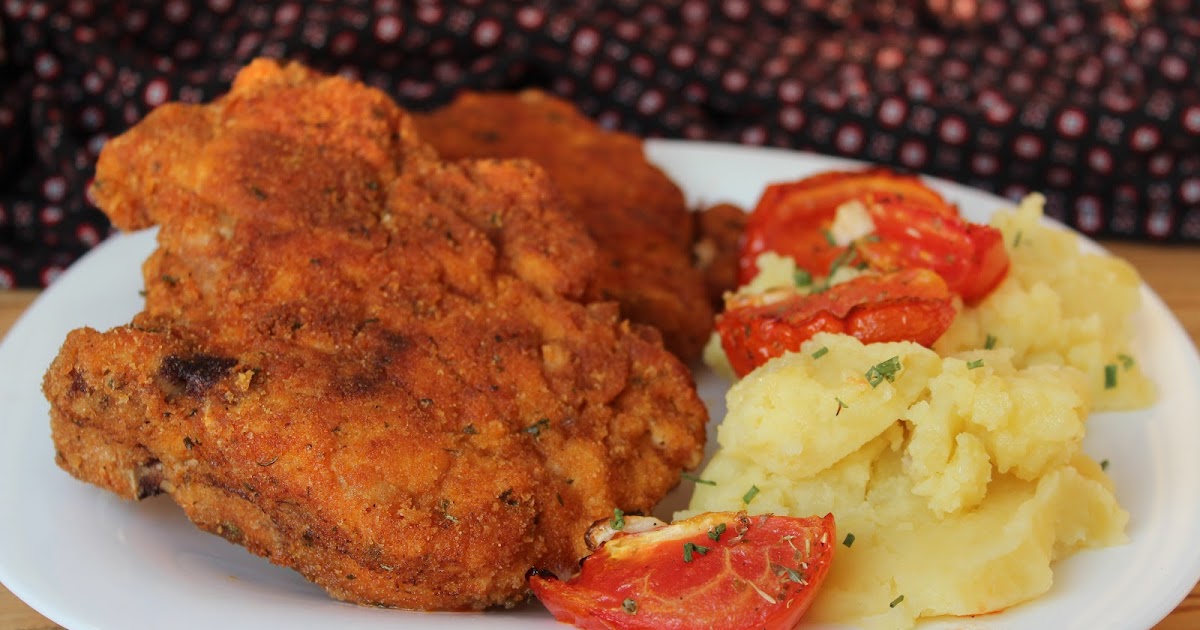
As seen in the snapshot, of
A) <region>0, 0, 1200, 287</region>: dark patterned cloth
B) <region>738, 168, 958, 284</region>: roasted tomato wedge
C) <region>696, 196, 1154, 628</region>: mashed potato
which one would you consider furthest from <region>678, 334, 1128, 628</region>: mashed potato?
<region>0, 0, 1200, 287</region>: dark patterned cloth

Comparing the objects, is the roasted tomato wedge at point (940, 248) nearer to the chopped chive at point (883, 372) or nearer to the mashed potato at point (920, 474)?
the mashed potato at point (920, 474)

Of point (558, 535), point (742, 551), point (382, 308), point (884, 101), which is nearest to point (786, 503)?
point (742, 551)

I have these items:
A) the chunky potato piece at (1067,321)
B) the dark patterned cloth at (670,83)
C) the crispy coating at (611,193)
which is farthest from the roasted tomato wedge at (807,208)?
the dark patterned cloth at (670,83)

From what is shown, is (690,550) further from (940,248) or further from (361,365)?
(940,248)

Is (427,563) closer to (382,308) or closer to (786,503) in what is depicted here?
(382,308)

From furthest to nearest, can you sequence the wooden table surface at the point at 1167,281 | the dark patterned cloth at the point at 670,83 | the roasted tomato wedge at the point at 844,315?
the dark patterned cloth at the point at 670,83
the wooden table surface at the point at 1167,281
the roasted tomato wedge at the point at 844,315

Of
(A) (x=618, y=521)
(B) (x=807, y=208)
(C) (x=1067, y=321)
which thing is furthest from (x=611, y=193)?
(A) (x=618, y=521)
